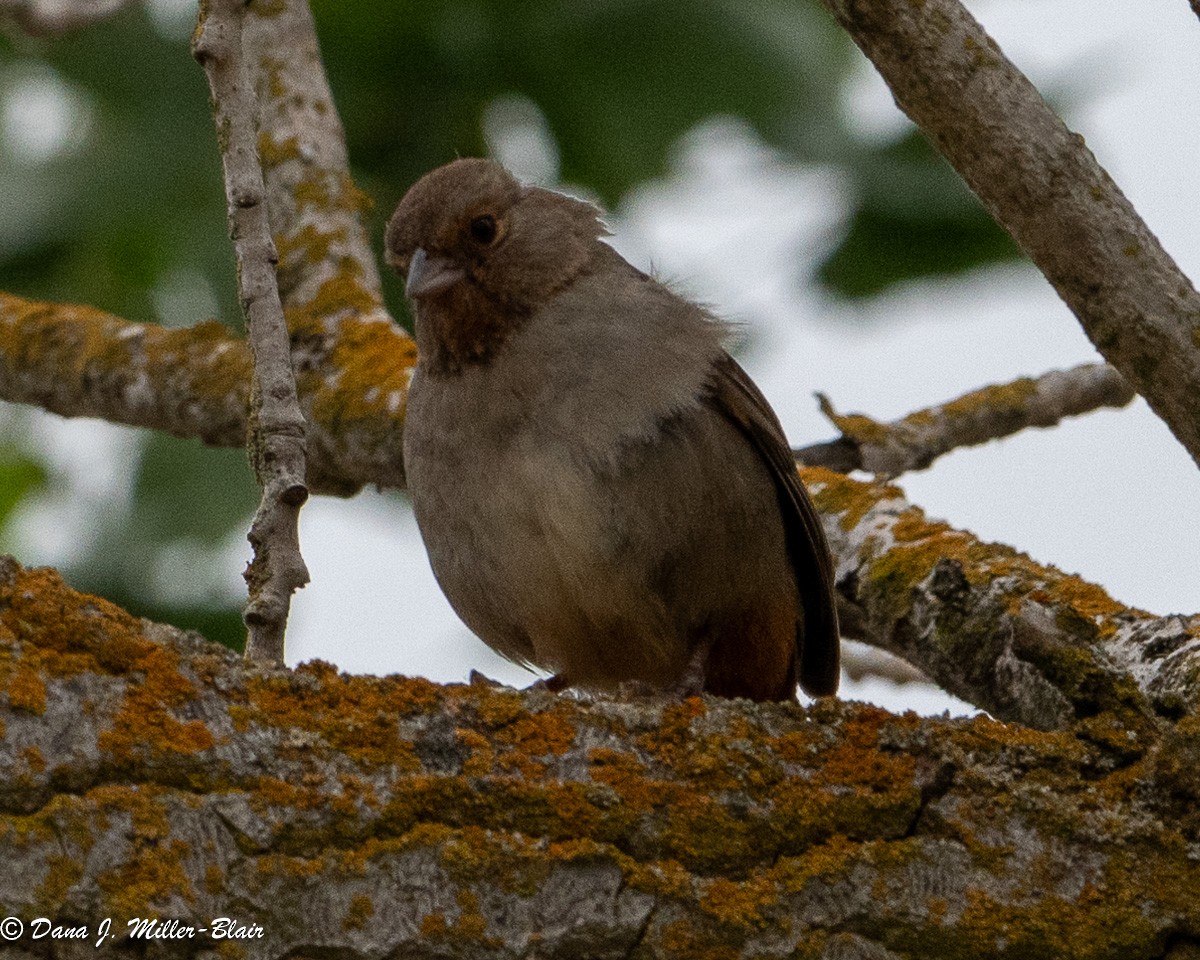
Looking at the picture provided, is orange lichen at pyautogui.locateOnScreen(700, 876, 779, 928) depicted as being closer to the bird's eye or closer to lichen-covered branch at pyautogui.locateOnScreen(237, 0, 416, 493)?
the bird's eye

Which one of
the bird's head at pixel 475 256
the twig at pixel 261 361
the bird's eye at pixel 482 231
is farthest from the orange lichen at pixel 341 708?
the bird's eye at pixel 482 231

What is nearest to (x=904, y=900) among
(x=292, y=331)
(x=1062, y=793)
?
(x=1062, y=793)

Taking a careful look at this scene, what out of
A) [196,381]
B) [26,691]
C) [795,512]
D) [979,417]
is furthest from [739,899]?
[196,381]

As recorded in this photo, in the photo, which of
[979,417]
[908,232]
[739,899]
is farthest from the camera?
[908,232]

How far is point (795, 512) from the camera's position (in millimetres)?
4586

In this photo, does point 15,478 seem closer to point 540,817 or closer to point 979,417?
point 979,417

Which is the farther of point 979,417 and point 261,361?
point 979,417

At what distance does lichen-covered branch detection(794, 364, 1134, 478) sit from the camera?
17.5 ft

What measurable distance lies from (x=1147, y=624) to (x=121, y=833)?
2.14 metres

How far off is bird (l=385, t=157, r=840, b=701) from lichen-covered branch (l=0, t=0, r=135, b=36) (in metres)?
1.65

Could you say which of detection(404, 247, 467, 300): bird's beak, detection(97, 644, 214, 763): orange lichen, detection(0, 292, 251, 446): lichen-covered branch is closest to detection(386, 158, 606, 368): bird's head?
detection(404, 247, 467, 300): bird's beak

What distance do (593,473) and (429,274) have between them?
885 mm

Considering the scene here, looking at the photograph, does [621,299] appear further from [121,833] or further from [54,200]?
[54,200]

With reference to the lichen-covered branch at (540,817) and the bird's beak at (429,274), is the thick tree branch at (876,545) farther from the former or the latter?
the bird's beak at (429,274)
